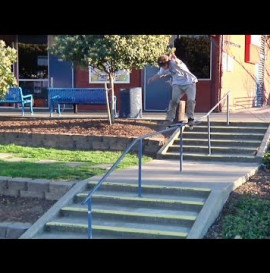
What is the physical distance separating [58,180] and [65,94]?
6185mm

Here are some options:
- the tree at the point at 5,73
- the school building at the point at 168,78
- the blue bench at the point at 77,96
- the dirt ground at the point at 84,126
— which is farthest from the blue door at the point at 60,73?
the tree at the point at 5,73

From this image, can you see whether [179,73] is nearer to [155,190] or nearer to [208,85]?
[155,190]

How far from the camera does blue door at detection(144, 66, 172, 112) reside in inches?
627

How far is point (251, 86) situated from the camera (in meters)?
19.8

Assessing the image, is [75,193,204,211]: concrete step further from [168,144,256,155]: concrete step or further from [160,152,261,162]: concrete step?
[168,144,256,155]: concrete step

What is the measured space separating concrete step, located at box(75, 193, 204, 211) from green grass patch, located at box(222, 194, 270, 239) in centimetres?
49

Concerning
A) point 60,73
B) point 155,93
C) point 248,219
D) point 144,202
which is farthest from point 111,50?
point 60,73

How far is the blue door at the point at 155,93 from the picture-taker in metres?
15.9

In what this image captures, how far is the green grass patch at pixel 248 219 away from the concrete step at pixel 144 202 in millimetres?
493

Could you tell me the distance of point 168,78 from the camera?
15688mm

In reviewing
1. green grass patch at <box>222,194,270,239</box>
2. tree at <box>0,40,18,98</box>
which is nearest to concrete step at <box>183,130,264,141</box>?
green grass patch at <box>222,194,270,239</box>
